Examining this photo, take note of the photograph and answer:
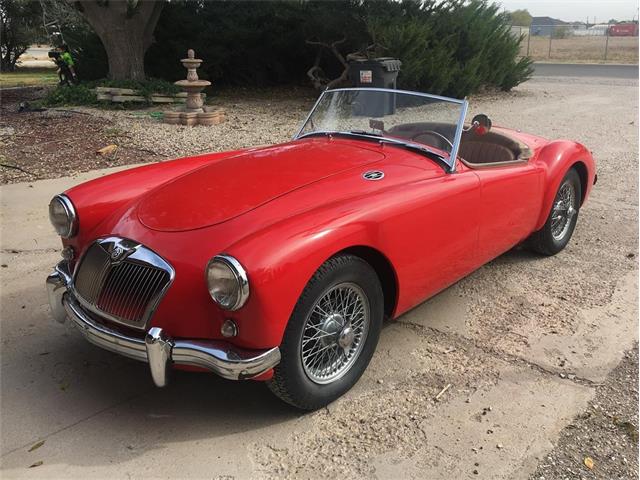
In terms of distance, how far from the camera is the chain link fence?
31.2 m

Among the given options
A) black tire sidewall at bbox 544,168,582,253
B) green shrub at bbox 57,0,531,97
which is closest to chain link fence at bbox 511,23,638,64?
green shrub at bbox 57,0,531,97

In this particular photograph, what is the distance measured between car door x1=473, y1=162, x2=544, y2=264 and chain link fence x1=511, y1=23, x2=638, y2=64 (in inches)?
777

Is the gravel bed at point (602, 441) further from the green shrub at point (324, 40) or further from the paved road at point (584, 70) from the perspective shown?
the paved road at point (584, 70)

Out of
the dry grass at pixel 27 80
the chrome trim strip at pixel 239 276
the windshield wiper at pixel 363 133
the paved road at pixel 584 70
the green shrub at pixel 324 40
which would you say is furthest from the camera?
the paved road at pixel 584 70

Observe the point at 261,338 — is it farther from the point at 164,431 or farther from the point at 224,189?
the point at 224,189

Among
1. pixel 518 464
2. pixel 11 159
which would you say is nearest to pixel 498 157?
pixel 518 464

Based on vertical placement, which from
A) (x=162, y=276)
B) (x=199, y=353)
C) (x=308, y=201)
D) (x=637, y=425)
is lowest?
(x=637, y=425)

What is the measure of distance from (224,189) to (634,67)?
27467 millimetres

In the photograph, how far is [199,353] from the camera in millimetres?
2346

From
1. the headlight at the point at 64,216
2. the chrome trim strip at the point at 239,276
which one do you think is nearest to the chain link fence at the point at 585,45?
the headlight at the point at 64,216

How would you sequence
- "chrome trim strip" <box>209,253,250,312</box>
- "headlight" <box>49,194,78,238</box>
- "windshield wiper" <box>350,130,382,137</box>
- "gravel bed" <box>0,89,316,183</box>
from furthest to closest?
"gravel bed" <box>0,89,316,183</box> < "windshield wiper" <box>350,130,382,137</box> < "headlight" <box>49,194,78,238</box> < "chrome trim strip" <box>209,253,250,312</box>

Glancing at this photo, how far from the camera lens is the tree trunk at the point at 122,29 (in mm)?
12633

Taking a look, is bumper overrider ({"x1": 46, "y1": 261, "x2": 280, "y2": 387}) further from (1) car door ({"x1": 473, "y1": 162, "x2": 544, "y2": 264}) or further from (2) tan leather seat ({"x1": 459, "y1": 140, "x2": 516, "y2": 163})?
(2) tan leather seat ({"x1": 459, "y1": 140, "x2": 516, "y2": 163})

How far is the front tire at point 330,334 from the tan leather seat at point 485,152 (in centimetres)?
186
